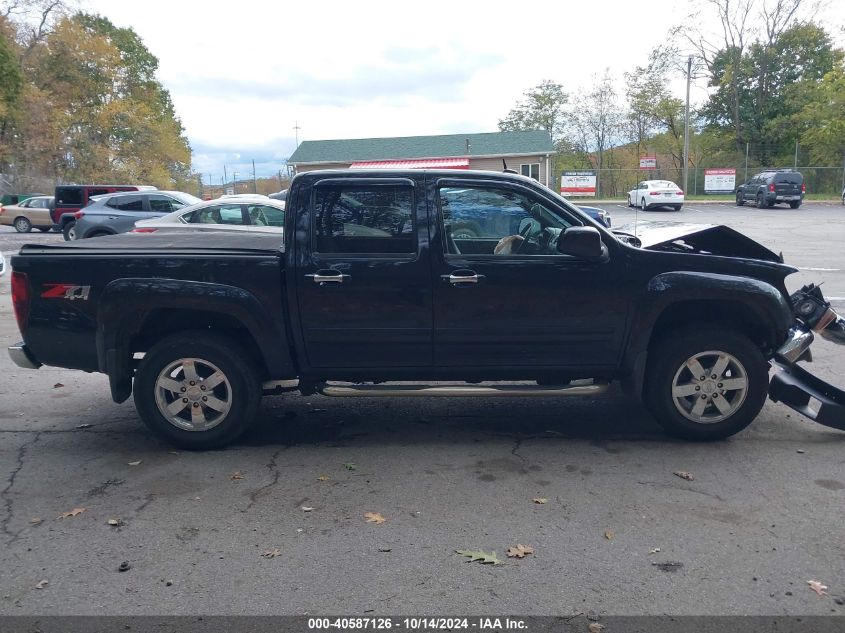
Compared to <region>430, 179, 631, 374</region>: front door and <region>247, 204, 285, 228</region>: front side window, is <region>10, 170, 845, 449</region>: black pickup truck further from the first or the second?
<region>247, 204, 285, 228</region>: front side window

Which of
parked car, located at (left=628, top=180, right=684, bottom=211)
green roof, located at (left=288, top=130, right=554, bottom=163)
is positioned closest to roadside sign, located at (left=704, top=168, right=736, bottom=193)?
parked car, located at (left=628, top=180, right=684, bottom=211)

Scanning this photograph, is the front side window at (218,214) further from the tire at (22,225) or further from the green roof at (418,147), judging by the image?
the green roof at (418,147)

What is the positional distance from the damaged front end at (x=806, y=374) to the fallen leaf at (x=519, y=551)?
105 inches

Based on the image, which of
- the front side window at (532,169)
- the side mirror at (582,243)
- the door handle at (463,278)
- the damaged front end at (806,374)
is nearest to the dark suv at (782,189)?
the front side window at (532,169)

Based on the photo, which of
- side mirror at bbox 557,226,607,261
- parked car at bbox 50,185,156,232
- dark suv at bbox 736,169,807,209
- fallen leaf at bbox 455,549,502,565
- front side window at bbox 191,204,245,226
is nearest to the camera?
fallen leaf at bbox 455,549,502,565

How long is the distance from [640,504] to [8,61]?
46888mm

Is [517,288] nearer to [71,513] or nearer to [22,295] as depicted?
[71,513]

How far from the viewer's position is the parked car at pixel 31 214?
101 feet

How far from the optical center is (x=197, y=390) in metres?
5.20

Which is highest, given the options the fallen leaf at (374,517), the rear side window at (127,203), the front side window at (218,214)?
the rear side window at (127,203)

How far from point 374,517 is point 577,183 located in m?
46.2

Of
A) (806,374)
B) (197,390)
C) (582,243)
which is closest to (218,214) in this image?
(197,390)

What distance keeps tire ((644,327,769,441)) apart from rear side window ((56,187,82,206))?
24534 millimetres

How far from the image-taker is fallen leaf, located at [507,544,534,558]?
3.76m
